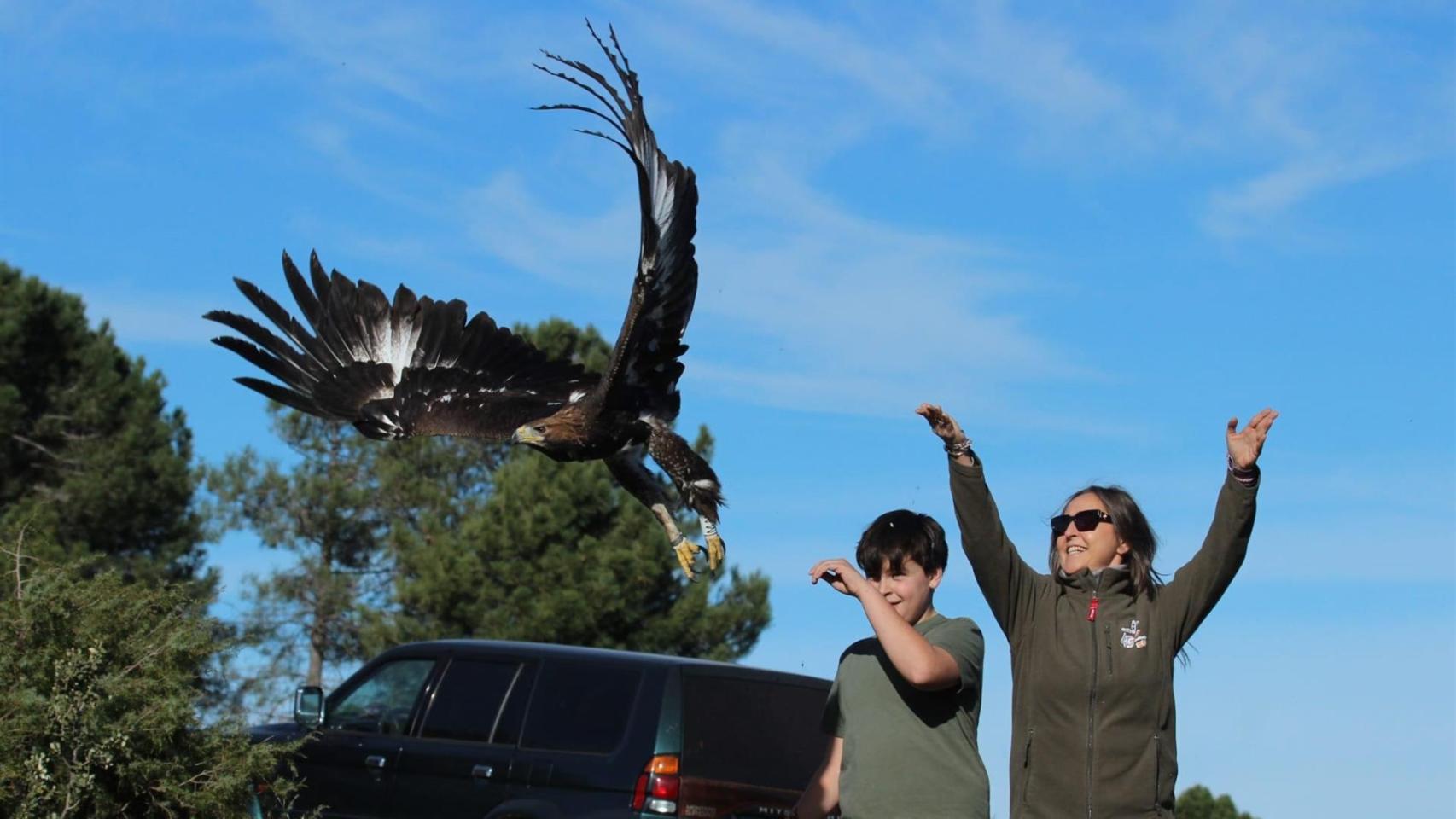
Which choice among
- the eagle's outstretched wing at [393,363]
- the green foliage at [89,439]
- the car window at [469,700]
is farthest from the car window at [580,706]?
the green foliage at [89,439]

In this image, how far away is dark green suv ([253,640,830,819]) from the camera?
7.49 meters

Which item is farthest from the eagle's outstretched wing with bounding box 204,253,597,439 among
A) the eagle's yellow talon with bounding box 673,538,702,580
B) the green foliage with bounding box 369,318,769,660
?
the green foliage with bounding box 369,318,769,660

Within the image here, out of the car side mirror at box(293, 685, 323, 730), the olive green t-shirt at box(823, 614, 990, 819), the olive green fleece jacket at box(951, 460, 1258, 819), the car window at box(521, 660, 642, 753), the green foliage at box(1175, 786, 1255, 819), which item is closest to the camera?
the olive green fleece jacket at box(951, 460, 1258, 819)

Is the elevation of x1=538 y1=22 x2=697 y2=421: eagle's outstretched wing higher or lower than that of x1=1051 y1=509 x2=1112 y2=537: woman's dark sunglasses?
higher

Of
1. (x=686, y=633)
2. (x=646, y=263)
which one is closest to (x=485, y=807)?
(x=646, y=263)

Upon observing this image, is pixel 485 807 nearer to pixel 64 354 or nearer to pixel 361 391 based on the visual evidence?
pixel 361 391

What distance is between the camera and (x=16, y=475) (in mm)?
28422

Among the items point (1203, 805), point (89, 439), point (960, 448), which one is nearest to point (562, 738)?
point (960, 448)

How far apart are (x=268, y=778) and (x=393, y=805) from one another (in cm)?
259

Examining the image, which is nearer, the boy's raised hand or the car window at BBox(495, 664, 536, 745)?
the boy's raised hand

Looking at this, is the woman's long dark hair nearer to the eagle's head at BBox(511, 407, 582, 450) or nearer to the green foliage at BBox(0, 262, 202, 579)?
the eagle's head at BBox(511, 407, 582, 450)

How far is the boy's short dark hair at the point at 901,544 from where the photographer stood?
162 inches

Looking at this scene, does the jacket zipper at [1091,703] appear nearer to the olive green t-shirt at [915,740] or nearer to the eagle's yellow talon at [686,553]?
the olive green t-shirt at [915,740]

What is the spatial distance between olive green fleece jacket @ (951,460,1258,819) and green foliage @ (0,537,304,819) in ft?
9.12
